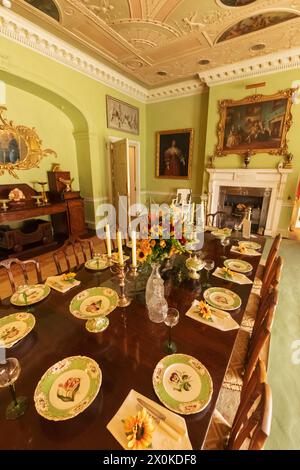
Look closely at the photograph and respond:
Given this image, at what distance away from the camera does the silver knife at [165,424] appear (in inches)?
24.7

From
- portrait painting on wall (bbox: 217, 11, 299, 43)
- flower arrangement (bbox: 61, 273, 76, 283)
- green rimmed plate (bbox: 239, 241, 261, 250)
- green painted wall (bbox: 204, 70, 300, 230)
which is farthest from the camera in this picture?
green painted wall (bbox: 204, 70, 300, 230)

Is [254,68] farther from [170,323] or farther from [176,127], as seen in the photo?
[170,323]

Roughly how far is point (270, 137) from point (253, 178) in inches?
32.3

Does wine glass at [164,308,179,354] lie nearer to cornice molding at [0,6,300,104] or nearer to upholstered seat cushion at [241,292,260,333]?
upholstered seat cushion at [241,292,260,333]

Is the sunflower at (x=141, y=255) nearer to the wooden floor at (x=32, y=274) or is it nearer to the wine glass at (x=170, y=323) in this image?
the wine glass at (x=170, y=323)

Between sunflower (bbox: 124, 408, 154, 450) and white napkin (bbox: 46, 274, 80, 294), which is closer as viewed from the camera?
sunflower (bbox: 124, 408, 154, 450)

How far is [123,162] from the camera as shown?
14.4 ft

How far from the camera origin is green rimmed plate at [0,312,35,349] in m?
0.95

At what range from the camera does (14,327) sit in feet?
3.38

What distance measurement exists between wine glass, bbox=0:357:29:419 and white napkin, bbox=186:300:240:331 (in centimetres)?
79

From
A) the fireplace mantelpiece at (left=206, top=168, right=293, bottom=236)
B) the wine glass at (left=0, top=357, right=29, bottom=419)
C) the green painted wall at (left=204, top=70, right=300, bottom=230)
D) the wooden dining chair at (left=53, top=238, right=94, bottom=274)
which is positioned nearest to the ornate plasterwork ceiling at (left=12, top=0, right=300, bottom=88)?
the green painted wall at (left=204, top=70, right=300, bottom=230)

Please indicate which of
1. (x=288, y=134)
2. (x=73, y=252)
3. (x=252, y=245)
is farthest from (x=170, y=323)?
(x=288, y=134)

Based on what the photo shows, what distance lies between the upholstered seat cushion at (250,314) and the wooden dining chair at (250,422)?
688mm

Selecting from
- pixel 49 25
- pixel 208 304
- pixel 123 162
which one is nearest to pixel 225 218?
pixel 123 162
